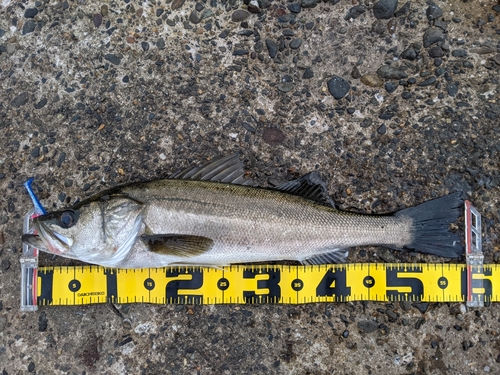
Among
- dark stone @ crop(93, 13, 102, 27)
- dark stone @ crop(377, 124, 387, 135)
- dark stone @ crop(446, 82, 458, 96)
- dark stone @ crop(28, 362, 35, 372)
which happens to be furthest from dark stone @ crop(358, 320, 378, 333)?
dark stone @ crop(93, 13, 102, 27)

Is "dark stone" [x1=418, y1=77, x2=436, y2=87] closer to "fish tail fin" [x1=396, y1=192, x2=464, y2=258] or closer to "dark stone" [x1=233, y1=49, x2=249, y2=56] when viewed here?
"fish tail fin" [x1=396, y1=192, x2=464, y2=258]

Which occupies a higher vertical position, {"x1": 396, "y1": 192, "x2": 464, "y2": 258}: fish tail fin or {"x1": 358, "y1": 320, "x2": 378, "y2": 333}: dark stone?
{"x1": 396, "y1": 192, "x2": 464, "y2": 258}: fish tail fin

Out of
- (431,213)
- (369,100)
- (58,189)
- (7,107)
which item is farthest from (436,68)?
(7,107)

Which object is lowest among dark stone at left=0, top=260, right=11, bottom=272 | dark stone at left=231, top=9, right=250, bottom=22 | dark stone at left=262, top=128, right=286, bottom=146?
dark stone at left=0, top=260, right=11, bottom=272

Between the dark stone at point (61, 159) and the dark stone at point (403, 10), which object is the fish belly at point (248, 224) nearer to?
the dark stone at point (61, 159)

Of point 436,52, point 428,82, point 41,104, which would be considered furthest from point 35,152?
point 436,52

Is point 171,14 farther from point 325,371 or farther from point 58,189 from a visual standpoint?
point 325,371

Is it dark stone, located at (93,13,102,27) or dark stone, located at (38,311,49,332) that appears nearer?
dark stone, located at (38,311,49,332)
